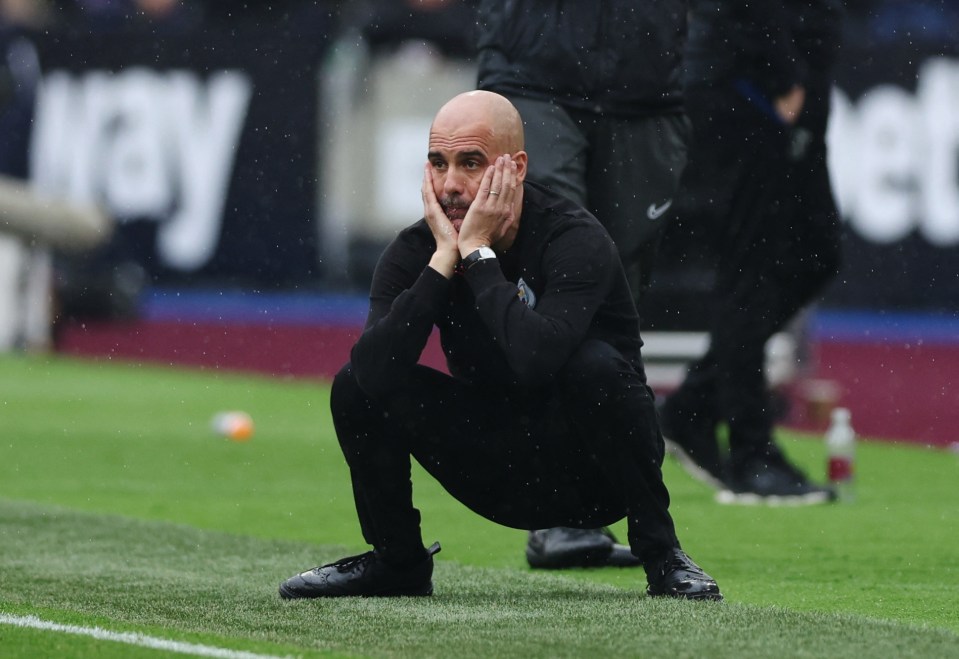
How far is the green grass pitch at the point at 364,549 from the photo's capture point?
161 inches

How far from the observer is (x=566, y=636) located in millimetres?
4102

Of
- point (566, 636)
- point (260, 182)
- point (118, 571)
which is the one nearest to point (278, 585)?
point (118, 571)

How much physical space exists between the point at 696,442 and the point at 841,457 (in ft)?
1.90

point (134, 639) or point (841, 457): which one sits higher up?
point (134, 639)

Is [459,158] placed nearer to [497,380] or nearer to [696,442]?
[497,380]

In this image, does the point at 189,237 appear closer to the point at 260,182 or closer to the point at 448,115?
the point at 260,182

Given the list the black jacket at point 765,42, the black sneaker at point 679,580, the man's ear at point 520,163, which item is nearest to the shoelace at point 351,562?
the black sneaker at point 679,580

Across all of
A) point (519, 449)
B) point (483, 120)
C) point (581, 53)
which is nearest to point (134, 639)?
point (519, 449)

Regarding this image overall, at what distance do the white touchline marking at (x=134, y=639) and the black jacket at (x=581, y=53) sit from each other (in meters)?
2.42

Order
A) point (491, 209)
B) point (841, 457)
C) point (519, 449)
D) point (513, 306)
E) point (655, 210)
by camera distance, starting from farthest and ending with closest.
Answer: point (841, 457)
point (655, 210)
point (519, 449)
point (491, 209)
point (513, 306)

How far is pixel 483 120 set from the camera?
471 cm

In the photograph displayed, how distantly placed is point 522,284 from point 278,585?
1111mm

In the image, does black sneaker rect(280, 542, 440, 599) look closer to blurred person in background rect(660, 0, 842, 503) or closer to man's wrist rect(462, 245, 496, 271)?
man's wrist rect(462, 245, 496, 271)

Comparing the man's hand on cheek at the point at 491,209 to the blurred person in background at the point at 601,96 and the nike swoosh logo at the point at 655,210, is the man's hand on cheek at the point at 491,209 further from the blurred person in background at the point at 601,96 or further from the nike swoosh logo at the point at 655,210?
the nike swoosh logo at the point at 655,210
